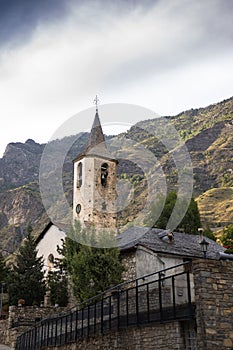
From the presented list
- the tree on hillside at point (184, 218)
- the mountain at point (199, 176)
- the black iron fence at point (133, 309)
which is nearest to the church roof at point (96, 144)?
the tree on hillside at point (184, 218)

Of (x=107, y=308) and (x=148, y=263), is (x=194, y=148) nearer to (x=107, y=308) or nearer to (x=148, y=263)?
(x=148, y=263)

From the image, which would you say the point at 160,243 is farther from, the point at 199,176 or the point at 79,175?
the point at 199,176

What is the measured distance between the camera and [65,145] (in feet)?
113

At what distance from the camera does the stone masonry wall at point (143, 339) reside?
11.8 m

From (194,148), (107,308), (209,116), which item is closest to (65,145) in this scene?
(107,308)

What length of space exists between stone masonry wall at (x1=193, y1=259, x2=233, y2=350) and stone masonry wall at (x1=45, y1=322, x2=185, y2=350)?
1.04m

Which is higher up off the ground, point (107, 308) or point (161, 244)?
point (161, 244)

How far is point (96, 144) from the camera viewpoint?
3866 centimetres

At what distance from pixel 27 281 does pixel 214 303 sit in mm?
23916

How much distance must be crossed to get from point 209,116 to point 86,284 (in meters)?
147

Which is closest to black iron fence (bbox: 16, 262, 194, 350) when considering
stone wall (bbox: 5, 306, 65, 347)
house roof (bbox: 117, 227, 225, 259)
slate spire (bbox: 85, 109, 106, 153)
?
stone wall (bbox: 5, 306, 65, 347)

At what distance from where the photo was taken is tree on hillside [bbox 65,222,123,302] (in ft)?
81.7

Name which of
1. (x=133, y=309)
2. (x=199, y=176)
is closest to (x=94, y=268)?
(x=133, y=309)

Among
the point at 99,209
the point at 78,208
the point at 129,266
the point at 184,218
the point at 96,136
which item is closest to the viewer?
the point at 129,266
